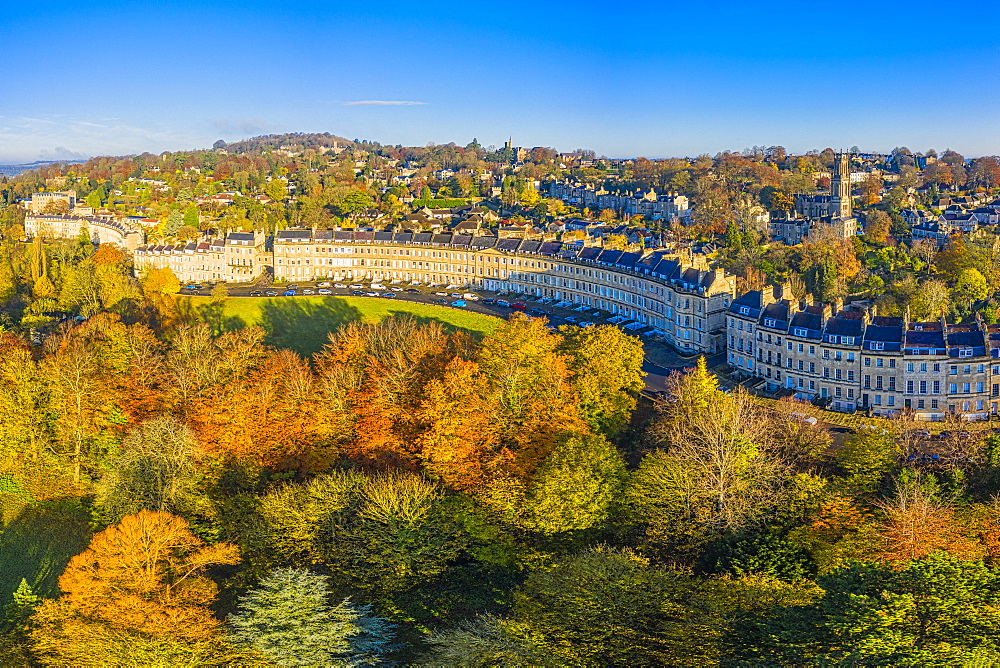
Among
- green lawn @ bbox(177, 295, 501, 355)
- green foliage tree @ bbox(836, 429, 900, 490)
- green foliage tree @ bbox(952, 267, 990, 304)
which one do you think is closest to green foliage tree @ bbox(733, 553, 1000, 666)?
green foliage tree @ bbox(836, 429, 900, 490)

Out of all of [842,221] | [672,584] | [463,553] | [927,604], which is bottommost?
[463,553]

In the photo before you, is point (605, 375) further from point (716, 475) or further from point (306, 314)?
point (306, 314)

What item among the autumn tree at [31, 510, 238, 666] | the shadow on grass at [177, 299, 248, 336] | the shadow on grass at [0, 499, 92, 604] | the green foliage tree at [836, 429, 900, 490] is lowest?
the shadow on grass at [0, 499, 92, 604]

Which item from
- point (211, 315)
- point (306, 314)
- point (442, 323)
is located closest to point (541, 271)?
point (442, 323)

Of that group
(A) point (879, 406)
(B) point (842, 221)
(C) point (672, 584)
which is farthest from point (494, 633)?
(B) point (842, 221)

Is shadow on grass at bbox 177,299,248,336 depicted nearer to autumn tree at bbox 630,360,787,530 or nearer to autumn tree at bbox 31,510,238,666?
autumn tree at bbox 31,510,238,666

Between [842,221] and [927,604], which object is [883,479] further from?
[842,221]
